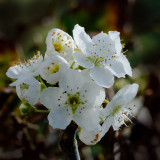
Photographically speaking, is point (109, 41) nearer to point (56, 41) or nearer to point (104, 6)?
point (56, 41)

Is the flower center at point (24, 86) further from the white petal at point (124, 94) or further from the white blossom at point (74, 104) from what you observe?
the white petal at point (124, 94)

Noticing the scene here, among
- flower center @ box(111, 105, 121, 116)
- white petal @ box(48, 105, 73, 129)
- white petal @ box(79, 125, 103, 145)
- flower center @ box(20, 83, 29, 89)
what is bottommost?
flower center @ box(111, 105, 121, 116)

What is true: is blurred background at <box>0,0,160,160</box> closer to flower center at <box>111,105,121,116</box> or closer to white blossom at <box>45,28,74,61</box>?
flower center at <box>111,105,121,116</box>

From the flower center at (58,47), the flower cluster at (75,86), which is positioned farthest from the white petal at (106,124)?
the flower center at (58,47)

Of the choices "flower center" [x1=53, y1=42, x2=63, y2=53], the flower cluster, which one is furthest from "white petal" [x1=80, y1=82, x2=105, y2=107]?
"flower center" [x1=53, y1=42, x2=63, y2=53]

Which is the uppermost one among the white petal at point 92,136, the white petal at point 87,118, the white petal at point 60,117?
the white petal at point 60,117

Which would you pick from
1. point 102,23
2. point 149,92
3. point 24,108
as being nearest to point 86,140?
point 24,108
